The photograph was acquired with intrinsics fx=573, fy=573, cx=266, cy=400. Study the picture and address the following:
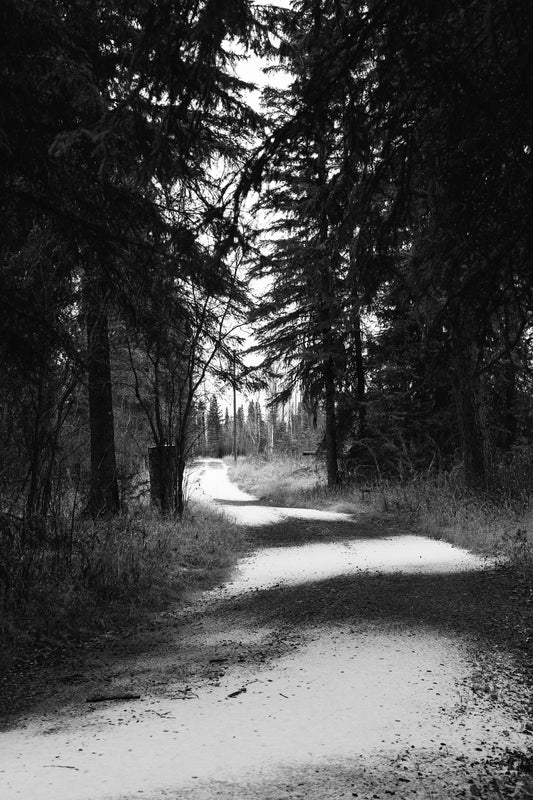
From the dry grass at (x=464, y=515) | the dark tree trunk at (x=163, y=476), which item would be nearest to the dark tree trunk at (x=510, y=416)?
the dry grass at (x=464, y=515)

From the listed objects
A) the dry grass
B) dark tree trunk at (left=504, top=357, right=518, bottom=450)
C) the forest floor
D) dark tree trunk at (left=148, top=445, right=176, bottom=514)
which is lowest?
the forest floor

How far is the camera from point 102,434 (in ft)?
33.0

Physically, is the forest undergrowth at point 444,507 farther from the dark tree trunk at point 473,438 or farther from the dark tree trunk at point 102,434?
the dark tree trunk at point 102,434

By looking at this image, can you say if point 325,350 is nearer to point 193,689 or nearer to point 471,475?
point 471,475

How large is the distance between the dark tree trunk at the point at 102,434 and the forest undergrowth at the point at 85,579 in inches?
27.7

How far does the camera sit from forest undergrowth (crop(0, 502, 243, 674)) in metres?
5.09

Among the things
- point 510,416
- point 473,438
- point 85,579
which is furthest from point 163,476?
point 510,416

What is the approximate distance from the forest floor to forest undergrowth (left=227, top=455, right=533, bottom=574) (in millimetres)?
1740

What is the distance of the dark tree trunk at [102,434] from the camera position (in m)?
8.50

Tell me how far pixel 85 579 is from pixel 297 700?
3091mm

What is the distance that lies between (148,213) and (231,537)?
6.09 metres

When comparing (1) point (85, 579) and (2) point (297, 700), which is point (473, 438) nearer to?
(1) point (85, 579)

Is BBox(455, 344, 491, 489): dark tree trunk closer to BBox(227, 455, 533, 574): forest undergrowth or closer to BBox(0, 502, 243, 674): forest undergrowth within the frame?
BBox(227, 455, 533, 574): forest undergrowth

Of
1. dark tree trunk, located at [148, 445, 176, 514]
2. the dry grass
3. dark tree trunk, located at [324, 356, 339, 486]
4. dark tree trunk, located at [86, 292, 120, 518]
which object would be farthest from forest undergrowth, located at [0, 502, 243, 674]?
dark tree trunk, located at [324, 356, 339, 486]
